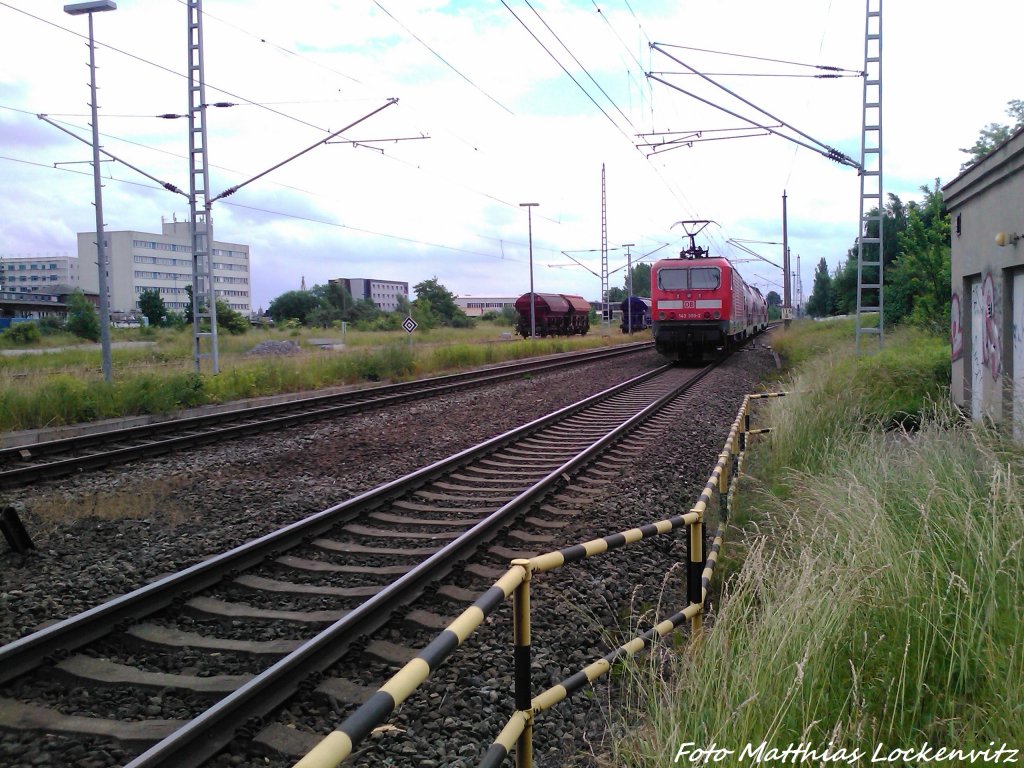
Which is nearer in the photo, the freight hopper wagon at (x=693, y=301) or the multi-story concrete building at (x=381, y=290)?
A: the freight hopper wagon at (x=693, y=301)

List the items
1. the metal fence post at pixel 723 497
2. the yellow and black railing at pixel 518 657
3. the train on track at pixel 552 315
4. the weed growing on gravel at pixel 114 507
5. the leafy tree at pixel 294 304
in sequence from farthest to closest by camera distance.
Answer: the leafy tree at pixel 294 304 → the train on track at pixel 552 315 → the weed growing on gravel at pixel 114 507 → the metal fence post at pixel 723 497 → the yellow and black railing at pixel 518 657

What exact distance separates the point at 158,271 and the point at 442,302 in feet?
116

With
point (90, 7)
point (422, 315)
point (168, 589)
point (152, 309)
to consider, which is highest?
point (90, 7)

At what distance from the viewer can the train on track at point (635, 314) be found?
61256 mm

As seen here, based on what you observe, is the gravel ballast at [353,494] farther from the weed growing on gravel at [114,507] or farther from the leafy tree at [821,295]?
the leafy tree at [821,295]

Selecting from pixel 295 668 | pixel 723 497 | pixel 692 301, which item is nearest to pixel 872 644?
pixel 295 668

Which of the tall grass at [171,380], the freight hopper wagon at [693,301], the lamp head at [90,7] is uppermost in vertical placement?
the lamp head at [90,7]

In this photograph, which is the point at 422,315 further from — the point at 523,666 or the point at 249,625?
the point at 523,666

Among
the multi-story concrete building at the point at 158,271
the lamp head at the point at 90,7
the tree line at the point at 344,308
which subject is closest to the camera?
the lamp head at the point at 90,7

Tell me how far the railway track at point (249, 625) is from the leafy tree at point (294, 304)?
9816cm

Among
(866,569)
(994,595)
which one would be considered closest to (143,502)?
(866,569)

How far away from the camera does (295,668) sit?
4.51m

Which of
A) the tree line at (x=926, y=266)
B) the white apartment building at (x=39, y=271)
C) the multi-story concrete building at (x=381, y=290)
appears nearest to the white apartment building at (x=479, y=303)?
the multi-story concrete building at (x=381, y=290)

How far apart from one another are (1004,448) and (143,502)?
24.9 feet
